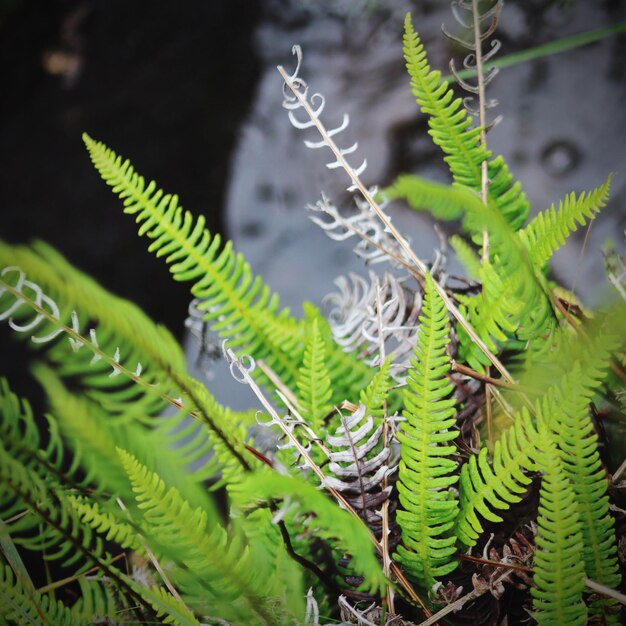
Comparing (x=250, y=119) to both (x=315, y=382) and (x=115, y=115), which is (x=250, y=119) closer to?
(x=115, y=115)

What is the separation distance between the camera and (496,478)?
0.35 meters

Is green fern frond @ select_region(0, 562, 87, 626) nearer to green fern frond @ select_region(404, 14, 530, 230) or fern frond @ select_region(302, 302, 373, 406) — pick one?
fern frond @ select_region(302, 302, 373, 406)

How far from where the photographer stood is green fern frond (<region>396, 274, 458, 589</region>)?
33 cm

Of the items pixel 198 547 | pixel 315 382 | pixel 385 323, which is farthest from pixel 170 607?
pixel 385 323

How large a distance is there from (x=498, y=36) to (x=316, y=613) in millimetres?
844

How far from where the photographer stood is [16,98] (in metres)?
1.26

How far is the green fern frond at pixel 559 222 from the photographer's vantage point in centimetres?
38

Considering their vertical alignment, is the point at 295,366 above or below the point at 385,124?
below

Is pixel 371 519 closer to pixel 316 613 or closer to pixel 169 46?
pixel 316 613

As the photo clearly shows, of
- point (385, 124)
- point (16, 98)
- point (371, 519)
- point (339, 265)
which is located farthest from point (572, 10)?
point (16, 98)

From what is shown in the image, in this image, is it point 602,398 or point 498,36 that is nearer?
point 602,398

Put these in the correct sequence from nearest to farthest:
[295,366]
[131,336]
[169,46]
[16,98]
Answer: [131,336] → [295,366] → [169,46] → [16,98]

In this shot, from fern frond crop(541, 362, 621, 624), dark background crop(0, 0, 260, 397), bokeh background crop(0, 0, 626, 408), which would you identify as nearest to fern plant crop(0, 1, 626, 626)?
fern frond crop(541, 362, 621, 624)

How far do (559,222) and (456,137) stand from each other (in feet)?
0.32
